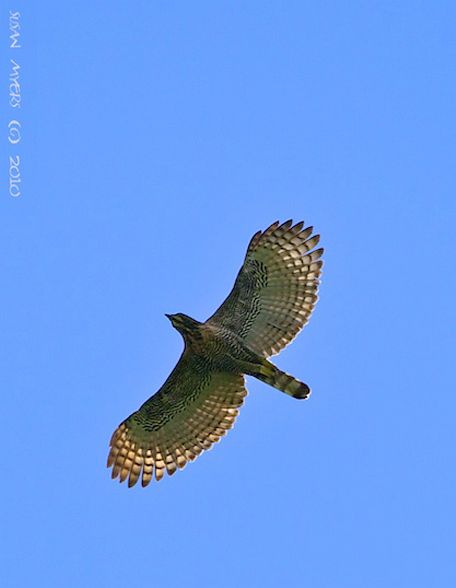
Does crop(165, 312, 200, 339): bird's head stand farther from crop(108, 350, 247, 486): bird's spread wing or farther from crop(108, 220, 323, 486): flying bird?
crop(108, 350, 247, 486): bird's spread wing

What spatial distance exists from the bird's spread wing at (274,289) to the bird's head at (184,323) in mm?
626

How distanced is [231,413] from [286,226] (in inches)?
121

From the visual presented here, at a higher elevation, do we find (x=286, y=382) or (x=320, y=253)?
(x=320, y=253)

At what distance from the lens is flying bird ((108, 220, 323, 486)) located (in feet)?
56.0

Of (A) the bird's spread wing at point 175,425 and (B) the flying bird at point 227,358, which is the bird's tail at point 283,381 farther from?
(A) the bird's spread wing at point 175,425

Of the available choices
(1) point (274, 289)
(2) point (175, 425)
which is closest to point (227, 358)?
(1) point (274, 289)

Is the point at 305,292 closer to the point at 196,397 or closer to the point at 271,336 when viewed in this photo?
the point at 271,336

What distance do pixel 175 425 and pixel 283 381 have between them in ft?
7.17

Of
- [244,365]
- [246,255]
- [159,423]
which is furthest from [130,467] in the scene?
[246,255]

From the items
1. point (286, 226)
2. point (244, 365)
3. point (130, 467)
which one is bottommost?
point (130, 467)

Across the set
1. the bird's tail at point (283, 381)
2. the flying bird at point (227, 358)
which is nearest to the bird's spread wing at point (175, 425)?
the flying bird at point (227, 358)

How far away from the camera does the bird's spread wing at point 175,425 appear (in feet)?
57.1

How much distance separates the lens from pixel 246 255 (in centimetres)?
1730

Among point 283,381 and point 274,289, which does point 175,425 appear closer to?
point 283,381
